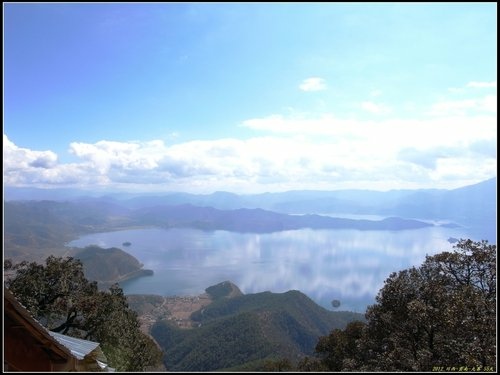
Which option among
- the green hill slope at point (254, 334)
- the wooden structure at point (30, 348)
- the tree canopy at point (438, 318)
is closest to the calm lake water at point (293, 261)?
the green hill slope at point (254, 334)

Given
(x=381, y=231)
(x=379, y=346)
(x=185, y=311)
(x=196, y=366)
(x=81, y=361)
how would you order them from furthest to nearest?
(x=381, y=231) → (x=185, y=311) → (x=196, y=366) → (x=379, y=346) → (x=81, y=361)

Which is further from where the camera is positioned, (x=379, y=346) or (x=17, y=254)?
(x=17, y=254)

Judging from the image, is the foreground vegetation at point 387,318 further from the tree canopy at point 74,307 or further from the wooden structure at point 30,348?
the wooden structure at point 30,348

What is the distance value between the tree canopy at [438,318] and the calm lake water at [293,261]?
7451 cm

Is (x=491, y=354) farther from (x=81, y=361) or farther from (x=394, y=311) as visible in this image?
(x=81, y=361)

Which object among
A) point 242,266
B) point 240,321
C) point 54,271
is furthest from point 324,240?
point 54,271

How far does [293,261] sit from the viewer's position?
134625 millimetres

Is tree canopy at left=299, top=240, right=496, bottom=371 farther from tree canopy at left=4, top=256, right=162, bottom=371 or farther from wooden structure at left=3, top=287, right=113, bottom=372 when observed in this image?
tree canopy at left=4, top=256, right=162, bottom=371

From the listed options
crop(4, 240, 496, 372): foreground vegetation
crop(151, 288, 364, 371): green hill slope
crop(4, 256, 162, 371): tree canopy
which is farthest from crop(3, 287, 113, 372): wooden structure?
crop(151, 288, 364, 371): green hill slope

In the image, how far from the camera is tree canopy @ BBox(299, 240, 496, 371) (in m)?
6.17

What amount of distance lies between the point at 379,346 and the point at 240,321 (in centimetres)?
5295

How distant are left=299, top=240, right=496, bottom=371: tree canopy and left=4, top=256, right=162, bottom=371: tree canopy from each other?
7.76m

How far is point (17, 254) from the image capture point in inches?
5221

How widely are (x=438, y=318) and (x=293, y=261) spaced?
13077cm
